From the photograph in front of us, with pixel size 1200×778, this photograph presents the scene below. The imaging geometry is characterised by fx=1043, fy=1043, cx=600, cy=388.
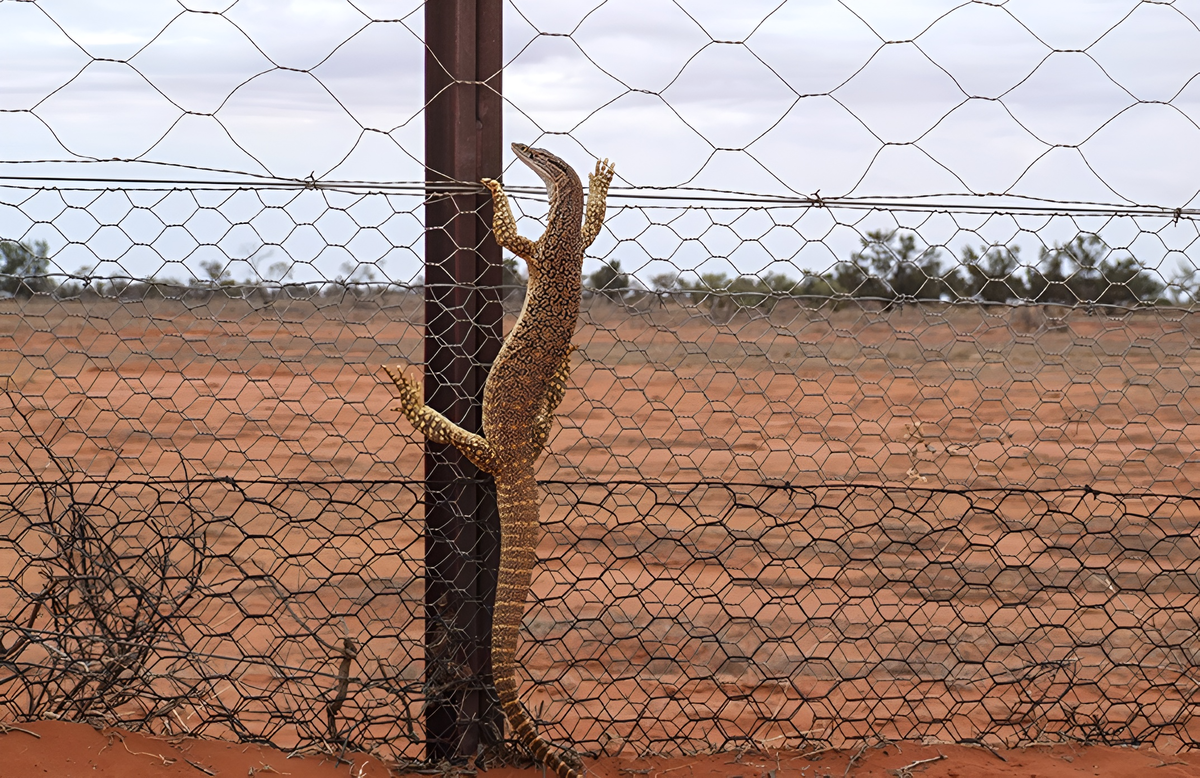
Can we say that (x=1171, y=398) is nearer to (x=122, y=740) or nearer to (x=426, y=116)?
(x=426, y=116)

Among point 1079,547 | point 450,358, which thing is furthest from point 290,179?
point 1079,547

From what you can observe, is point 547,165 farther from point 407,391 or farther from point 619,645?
point 619,645

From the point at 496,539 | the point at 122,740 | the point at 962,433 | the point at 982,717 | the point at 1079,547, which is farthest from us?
the point at 962,433

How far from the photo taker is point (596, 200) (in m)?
3.71

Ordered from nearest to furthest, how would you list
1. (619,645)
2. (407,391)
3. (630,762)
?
(407,391) → (630,762) → (619,645)

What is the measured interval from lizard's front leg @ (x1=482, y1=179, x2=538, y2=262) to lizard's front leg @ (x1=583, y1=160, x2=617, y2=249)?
0.23m

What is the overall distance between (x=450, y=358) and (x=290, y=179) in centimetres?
81

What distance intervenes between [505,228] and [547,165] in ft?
0.89

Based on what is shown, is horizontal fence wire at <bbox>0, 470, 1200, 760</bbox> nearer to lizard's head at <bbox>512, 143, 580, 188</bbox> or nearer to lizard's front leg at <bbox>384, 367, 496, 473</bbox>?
lizard's front leg at <bbox>384, 367, 496, 473</bbox>

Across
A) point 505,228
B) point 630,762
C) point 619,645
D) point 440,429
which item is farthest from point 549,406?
point 619,645

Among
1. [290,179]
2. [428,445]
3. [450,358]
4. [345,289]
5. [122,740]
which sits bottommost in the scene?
[122,740]

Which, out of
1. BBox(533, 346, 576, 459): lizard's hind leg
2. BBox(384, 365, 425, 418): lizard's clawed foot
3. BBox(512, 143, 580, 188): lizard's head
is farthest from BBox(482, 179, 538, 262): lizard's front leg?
BBox(384, 365, 425, 418): lizard's clawed foot

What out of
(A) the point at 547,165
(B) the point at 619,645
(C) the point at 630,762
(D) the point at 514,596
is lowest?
(C) the point at 630,762

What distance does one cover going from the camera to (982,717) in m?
4.58
